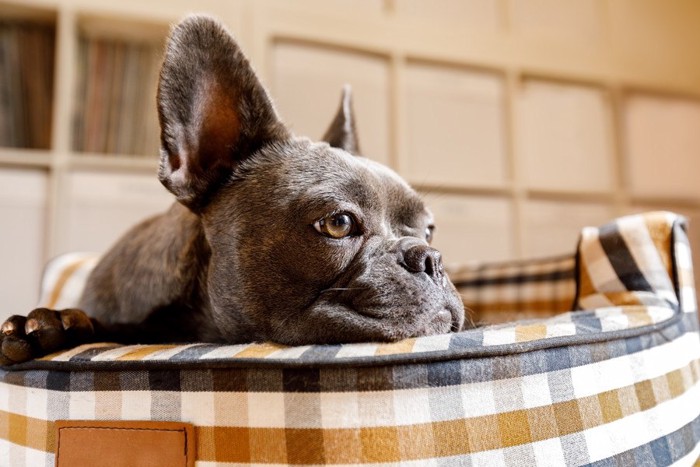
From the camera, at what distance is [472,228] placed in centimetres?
288

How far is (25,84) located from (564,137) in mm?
2652

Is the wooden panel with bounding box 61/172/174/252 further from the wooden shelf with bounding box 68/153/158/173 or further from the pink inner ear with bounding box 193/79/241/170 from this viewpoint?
the pink inner ear with bounding box 193/79/241/170

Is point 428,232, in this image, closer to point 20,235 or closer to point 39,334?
point 39,334

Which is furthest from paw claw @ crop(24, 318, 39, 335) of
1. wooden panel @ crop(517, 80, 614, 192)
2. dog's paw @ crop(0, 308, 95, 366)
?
wooden panel @ crop(517, 80, 614, 192)

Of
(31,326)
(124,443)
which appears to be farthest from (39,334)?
(124,443)

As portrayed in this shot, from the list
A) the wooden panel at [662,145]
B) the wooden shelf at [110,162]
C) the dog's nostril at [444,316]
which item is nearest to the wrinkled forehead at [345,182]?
the dog's nostril at [444,316]

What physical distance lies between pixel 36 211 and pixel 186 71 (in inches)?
62.3

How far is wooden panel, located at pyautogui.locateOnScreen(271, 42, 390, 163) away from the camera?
2652 millimetres

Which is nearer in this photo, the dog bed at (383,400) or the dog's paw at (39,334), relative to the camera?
the dog bed at (383,400)

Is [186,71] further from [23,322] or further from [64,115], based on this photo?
[64,115]

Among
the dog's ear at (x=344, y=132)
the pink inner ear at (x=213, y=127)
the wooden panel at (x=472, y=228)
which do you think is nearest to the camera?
the pink inner ear at (x=213, y=127)

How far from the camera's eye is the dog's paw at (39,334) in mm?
905

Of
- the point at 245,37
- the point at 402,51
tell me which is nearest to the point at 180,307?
the point at 245,37

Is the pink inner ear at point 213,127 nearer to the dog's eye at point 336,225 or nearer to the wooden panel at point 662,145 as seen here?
the dog's eye at point 336,225
